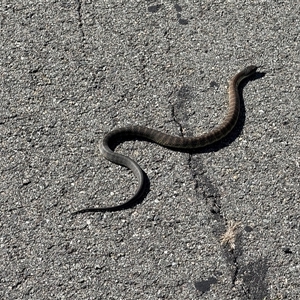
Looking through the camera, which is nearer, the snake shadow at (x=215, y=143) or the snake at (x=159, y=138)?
the snake shadow at (x=215, y=143)

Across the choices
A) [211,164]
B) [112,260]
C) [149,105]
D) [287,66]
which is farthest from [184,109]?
[112,260]

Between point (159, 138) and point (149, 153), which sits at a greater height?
point (159, 138)

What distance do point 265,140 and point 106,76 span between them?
1.67 metres

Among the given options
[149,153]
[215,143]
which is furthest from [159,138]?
[215,143]

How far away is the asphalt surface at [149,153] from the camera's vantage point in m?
4.85

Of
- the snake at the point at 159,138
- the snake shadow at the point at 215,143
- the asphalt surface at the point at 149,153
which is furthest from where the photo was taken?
the snake at the point at 159,138

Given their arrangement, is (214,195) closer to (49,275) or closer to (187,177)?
(187,177)

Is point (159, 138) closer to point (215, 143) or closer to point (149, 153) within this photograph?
point (149, 153)

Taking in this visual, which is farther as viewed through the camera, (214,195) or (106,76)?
(106,76)

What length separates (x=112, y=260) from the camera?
A: 4918 mm

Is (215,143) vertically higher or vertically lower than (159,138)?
lower

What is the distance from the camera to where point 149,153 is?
580 centimetres

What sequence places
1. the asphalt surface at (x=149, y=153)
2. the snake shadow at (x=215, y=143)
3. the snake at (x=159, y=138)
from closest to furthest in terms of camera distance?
the asphalt surface at (x=149, y=153)
the snake shadow at (x=215, y=143)
the snake at (x=159, y=138)

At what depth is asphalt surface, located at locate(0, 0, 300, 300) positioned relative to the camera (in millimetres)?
4852
